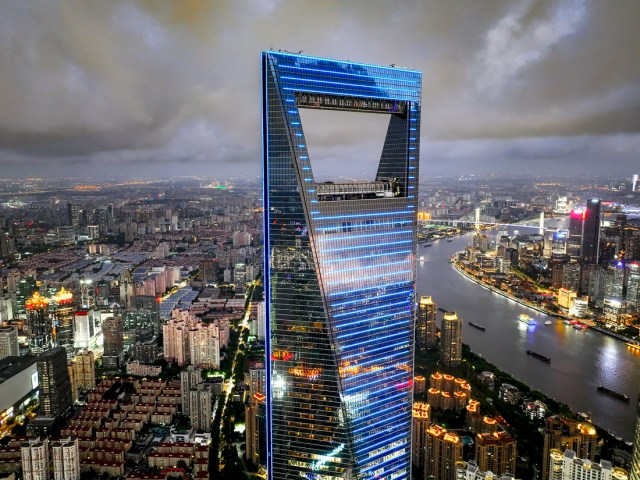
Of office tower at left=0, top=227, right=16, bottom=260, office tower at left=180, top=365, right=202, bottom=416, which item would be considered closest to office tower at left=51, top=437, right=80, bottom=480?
office tower at left=180, top=365, right=202, bottom=416

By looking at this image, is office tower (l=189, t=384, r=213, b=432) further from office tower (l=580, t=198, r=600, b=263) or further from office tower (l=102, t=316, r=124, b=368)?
office tower (l=580, t=198, r=600, b=263)

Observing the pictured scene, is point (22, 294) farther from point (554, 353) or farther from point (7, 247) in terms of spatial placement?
point (554, 353)

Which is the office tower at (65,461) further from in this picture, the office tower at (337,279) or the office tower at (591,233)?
the office tower at (591,233)

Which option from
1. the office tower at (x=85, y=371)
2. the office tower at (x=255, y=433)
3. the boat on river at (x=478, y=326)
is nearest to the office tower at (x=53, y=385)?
the office tower at (x=85, y=371)

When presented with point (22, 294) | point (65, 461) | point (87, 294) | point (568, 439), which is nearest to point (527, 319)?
point (568, 439)

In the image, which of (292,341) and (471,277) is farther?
(471,277)

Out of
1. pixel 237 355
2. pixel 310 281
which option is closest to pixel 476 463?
pixel 310 281

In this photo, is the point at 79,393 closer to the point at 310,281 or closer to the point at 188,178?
the point at 310,281
